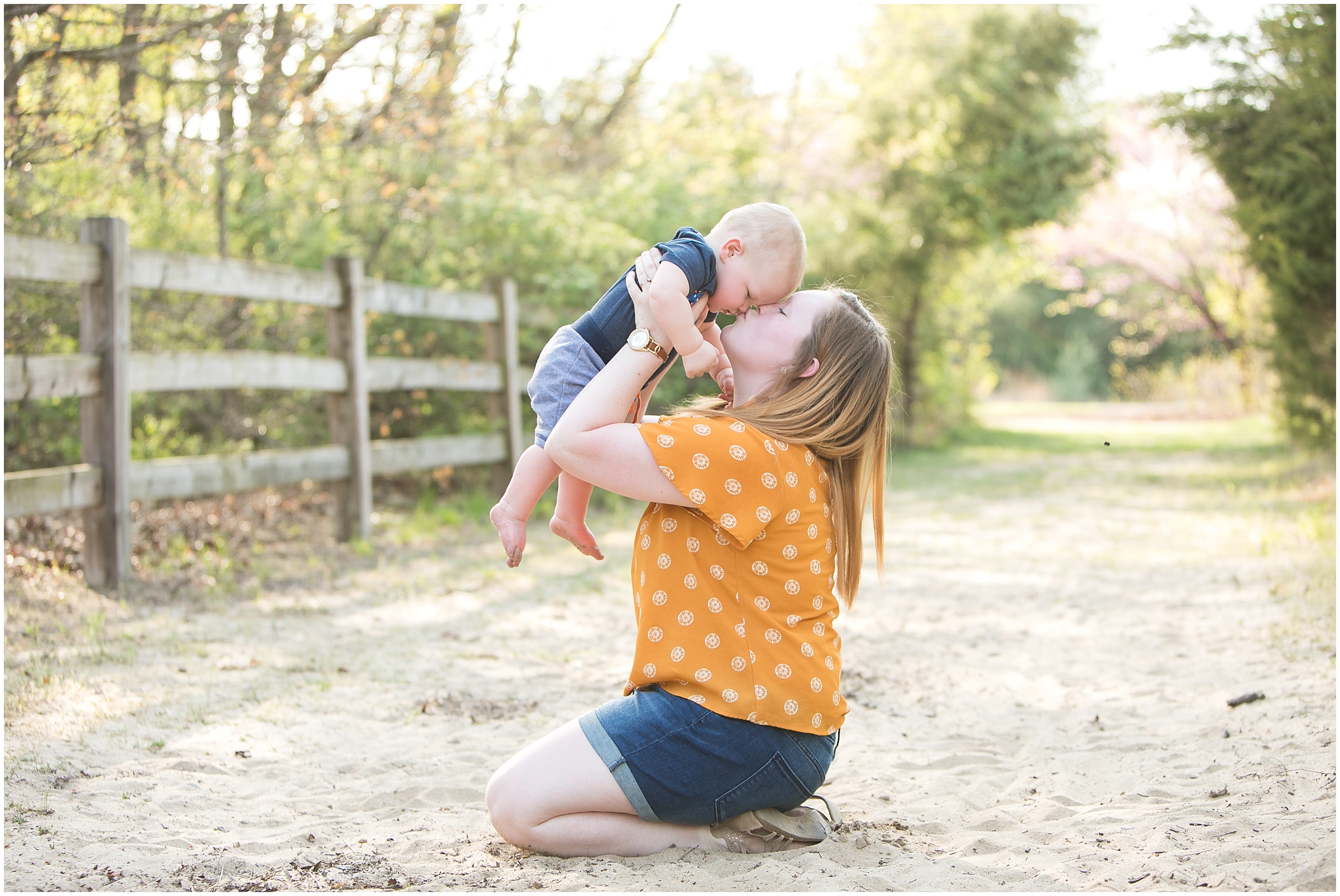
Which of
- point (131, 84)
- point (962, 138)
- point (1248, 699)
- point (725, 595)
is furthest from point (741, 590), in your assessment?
point (962, 138)

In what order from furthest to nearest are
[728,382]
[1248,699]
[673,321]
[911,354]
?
1. [911,354]
2. [1248,699]
3. [728,382]
4. [673,321]

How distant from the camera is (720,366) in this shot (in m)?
2.39

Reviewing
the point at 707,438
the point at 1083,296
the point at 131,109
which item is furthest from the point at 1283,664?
the point at 1083,296

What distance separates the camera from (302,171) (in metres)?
7.73

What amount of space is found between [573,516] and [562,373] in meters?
0.36

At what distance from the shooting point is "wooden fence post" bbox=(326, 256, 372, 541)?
653cm

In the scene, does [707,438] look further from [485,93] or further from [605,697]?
[485,93]

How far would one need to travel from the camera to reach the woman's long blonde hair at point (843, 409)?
223 cm

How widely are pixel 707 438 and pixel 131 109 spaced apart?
487 centimetres

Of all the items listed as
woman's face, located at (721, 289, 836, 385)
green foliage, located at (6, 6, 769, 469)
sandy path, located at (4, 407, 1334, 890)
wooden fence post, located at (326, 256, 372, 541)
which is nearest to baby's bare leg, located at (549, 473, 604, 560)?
woman's face, located at (721, 289, 836, 385)

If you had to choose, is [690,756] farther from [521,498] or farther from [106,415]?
[106,415]

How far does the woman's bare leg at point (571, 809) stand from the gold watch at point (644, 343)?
840 mm

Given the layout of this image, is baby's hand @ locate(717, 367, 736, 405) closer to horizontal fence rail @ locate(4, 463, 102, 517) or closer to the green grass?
the green grass

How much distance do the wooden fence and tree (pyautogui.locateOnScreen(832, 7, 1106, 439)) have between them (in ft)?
26.2
